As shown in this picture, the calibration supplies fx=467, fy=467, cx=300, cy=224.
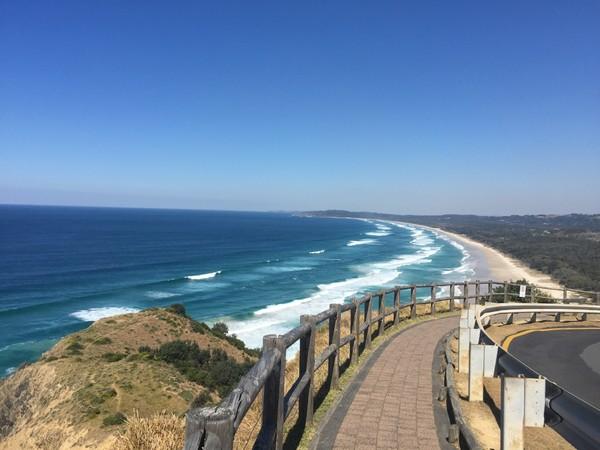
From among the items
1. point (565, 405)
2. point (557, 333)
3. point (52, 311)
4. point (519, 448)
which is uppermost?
point (565, 405)

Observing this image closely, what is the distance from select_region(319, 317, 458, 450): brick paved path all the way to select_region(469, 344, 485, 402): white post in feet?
1.90

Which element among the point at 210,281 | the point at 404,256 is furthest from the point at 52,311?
the point at 404,256

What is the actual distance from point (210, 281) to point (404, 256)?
125 feet

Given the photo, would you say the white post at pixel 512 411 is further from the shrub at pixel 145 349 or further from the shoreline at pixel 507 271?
the shoreline at pixel 507 271

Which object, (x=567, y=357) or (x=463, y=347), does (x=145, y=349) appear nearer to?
(x=567, y=357)

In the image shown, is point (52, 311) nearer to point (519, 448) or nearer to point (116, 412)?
point (116, 412)

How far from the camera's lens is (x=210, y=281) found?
1906 inches

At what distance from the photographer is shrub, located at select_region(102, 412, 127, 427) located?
13516mm

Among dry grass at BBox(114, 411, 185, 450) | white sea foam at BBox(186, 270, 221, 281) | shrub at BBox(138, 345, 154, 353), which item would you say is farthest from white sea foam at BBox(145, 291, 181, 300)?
dry grass at BBox(114, 411, 185, 450)

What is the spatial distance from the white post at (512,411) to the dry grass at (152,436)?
11.0ft

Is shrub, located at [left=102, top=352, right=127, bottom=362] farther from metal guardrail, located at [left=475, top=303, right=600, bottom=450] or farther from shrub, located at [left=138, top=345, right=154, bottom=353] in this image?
metal guardrail, located at [left=475, top=303, right=600, bottom=450]

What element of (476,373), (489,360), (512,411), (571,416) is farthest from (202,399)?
(571,416)

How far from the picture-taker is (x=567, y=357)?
9.81 metres

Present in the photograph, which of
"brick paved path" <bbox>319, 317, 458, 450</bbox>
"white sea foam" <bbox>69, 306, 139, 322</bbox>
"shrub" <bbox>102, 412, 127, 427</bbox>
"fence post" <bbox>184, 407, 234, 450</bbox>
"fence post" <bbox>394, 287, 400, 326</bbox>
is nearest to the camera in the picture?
"fence post" <bbox>184, 407, 234, 450</bbox>
